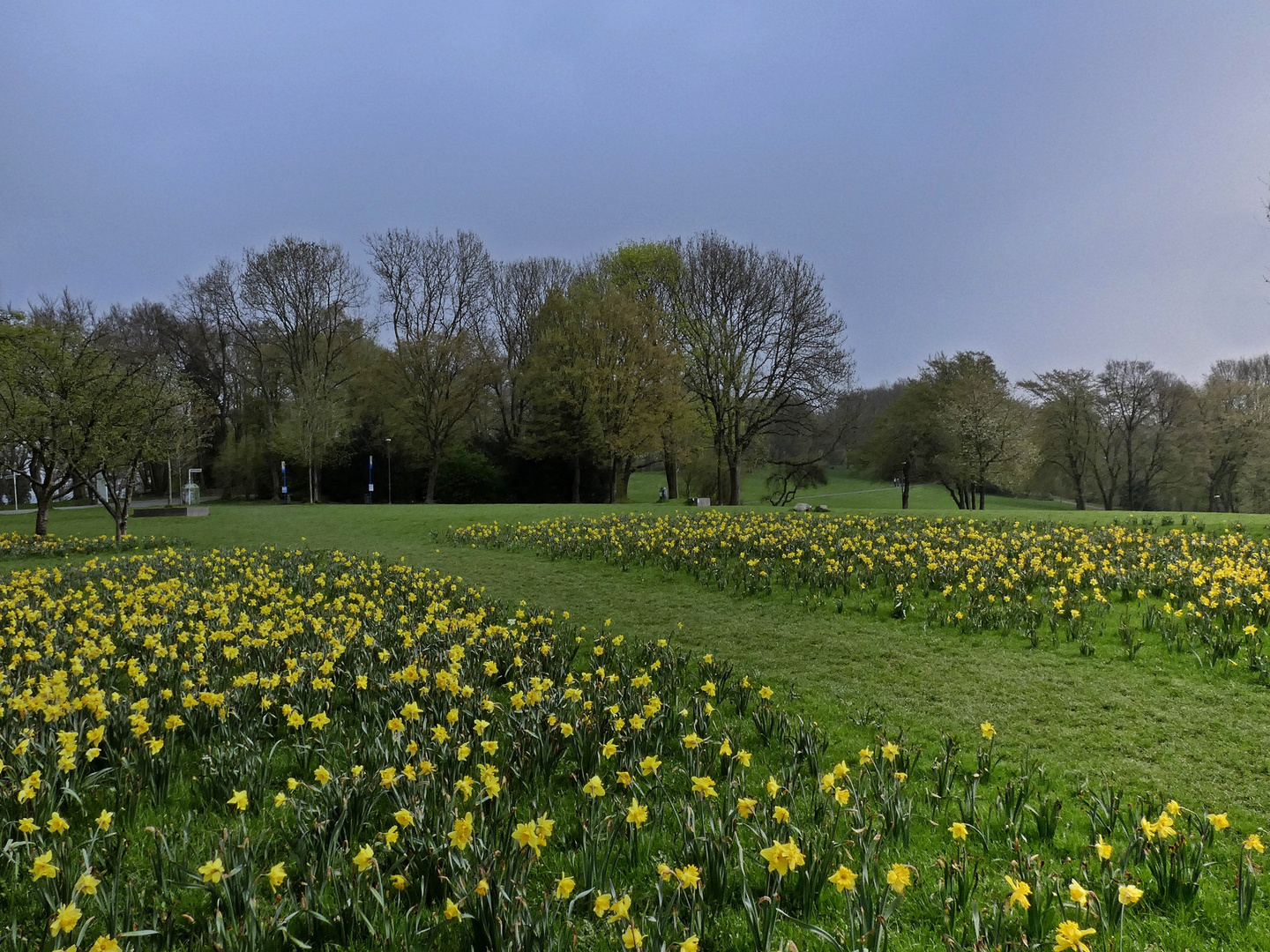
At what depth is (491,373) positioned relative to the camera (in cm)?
3934

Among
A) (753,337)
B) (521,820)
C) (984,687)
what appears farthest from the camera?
(753,337)

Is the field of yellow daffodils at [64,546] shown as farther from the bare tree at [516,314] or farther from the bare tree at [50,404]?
the bare tree at [516,314]

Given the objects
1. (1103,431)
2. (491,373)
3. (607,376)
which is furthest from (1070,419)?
(491,373)

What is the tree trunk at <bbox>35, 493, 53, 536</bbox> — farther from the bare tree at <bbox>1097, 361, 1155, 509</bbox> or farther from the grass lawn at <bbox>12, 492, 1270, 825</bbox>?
the bare tree at <bbox>1097, 361, 1155, 509</bbox>

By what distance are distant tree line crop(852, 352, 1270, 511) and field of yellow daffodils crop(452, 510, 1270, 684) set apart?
82.7ft

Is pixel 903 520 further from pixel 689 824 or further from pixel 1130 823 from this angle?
pixel 689 824

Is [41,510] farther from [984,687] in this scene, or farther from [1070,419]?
[1070,419]

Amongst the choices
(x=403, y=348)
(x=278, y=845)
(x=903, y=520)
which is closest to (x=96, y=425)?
(x=278, y=845)

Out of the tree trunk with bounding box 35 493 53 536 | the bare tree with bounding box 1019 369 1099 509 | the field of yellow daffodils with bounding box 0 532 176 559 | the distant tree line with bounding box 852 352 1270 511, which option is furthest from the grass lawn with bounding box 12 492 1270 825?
the bare tree with bounding box 1019 369 1099 509

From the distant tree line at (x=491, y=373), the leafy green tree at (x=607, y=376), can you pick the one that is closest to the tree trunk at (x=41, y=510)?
the distant tree line at (x=491, y=373)

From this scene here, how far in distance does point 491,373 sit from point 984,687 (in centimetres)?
3681

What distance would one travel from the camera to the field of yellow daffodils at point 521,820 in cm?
239

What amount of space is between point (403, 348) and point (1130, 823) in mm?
38736

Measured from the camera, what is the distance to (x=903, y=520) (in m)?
14.3
